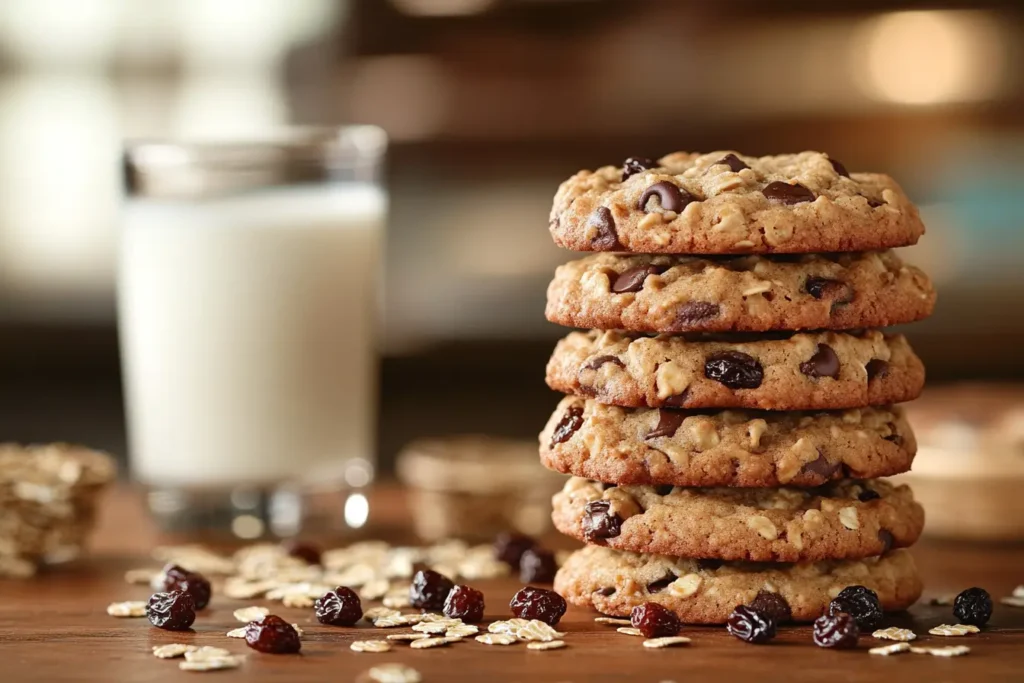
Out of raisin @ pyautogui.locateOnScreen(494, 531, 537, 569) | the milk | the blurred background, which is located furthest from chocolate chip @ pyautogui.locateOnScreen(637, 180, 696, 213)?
the blurred background

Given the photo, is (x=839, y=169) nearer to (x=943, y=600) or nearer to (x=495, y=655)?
(x=943, y=600)

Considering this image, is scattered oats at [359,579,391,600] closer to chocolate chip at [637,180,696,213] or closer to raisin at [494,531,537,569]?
raisin at [494,531,537,569]

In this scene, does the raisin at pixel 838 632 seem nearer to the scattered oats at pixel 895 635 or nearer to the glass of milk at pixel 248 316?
the scattered oats at pixel 895 635

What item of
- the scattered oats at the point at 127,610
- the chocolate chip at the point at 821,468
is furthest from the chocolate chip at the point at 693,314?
the scattered oats at the point at 127,610

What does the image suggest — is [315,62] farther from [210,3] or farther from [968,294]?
[968,294]

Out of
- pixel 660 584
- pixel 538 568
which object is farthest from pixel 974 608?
pixel 538 568

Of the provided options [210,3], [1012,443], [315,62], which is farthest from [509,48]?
[1012,443]

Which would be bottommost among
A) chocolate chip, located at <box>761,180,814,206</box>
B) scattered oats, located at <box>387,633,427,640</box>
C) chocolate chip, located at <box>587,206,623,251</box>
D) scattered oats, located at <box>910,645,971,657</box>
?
scattered oats, located at <box>910,645,971,657</box>
